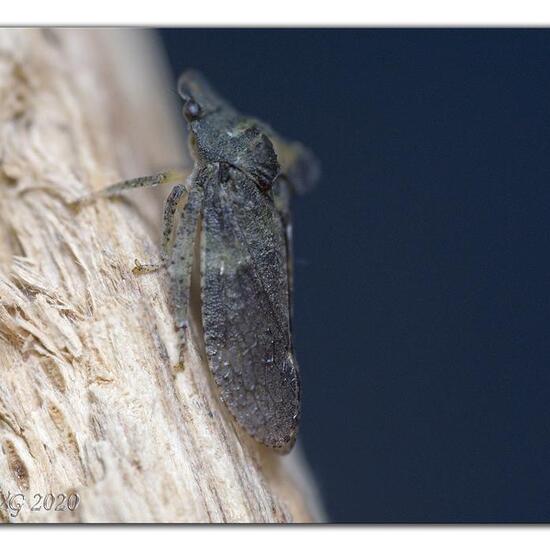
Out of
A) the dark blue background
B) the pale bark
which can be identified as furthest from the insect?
the dark blue background

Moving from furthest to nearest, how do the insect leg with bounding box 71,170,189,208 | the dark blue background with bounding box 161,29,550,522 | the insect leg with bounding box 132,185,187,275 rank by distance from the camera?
the dark blue background with bounding box 161,29,550,522, the insect leg with bounding box 71,170,189,208, the insect leg with bounding box 132,185,187,275

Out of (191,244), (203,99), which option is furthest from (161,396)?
(203,99)

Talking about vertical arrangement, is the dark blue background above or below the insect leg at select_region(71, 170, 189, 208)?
below

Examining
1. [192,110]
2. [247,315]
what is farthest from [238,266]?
[192,110]

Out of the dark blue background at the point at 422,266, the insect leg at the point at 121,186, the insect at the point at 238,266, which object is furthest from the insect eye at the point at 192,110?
the dark blue background at the point at 422,266

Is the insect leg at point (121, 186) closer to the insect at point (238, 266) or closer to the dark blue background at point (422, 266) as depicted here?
the insect at point (238, 266)

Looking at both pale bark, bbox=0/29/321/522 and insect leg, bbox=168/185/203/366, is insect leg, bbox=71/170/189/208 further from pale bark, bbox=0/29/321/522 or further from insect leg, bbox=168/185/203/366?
insect leg, bbox=168/185/203/366
